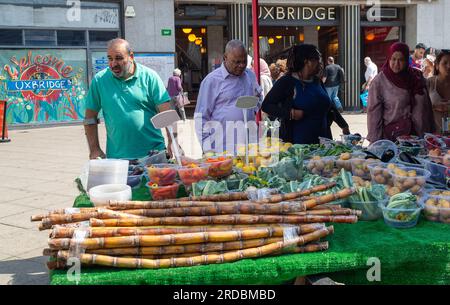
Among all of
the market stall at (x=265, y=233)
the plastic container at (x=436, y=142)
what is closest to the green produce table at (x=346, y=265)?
the market stall at (x=265, y=233)

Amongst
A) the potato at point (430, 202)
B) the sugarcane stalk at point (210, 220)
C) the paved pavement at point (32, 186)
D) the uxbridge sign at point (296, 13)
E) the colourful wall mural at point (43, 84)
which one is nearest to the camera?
the sugarcane stalk at point (210, 220)

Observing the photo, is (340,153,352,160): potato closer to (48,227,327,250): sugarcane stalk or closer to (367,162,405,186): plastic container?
(367,162,405,186): plastic container

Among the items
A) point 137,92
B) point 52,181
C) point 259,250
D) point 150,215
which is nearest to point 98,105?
point 137,92

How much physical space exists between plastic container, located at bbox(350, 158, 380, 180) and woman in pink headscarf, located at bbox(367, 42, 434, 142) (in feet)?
6.08

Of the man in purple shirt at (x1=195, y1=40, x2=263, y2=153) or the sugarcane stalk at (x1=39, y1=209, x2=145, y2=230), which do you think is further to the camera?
the man in purple shirt at (x1=195, y1=40, x2=263, y2=153)

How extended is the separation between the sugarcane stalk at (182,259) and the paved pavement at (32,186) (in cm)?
177

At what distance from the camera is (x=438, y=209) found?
202 cm

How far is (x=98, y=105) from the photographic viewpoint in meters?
3.79

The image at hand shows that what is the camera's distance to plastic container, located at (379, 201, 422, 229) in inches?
77.8

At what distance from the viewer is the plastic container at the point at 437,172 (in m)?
2.45

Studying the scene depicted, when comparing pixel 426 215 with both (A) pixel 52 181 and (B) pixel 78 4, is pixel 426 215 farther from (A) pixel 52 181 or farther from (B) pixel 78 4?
(B) pixel 78 4

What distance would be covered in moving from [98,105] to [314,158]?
183 centimetres

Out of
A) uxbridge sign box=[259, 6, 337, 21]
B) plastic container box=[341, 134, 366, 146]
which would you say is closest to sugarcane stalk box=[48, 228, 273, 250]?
plastic container box=[341, 134, 366, 146]

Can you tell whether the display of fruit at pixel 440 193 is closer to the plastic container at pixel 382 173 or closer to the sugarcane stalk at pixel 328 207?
the plastic container at pixel 382 173
